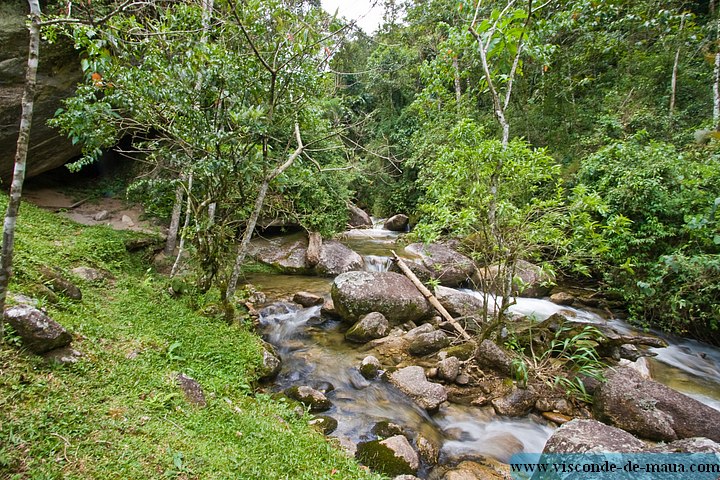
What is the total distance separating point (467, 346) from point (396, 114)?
20505mm

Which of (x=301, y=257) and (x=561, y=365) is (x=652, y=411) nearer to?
(x=561, y=365)

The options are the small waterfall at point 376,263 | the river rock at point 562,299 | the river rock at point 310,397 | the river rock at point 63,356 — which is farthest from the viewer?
the small waterfall at point 376,263

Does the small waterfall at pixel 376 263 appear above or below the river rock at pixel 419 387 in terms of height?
above

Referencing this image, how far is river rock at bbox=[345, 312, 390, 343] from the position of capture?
23.2 ft

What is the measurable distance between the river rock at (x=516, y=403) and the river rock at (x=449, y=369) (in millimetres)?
723

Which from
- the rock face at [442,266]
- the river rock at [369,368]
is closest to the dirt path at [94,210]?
the river rock at [369,368]

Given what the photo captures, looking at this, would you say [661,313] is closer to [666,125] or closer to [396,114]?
[666,125]

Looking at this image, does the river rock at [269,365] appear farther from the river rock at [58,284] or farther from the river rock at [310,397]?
the river rock at [58,284]

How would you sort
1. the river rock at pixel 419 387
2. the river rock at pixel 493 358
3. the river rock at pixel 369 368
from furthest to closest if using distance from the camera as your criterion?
1. the river rock at pixel 369 368
2. the river rock at pixel 493 358
3. the river rock at pixel 419 387

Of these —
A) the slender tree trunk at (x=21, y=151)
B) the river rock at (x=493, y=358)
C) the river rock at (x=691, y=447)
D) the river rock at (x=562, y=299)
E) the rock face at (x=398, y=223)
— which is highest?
the slender tree trunk at (x=21, y=151)

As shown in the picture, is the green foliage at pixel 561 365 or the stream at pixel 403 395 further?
the green foliage at pixel 561 365

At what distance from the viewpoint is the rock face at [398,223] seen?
758 inches

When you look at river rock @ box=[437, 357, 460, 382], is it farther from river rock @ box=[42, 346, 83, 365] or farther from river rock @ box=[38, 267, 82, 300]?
river rock @ box=[38, 267, 82, 300]

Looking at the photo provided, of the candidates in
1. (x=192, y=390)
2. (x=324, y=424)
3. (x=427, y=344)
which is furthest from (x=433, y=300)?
(x=192, y=390)
